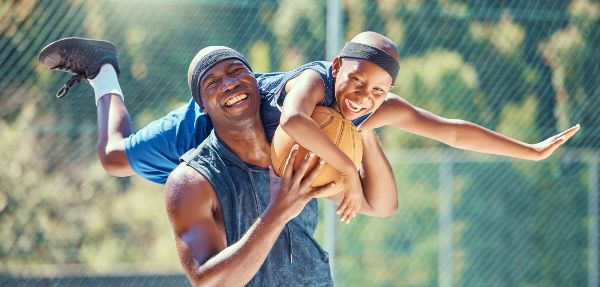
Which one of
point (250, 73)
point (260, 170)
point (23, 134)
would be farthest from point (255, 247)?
point (23, 134)

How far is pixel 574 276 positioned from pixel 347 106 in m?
5.09

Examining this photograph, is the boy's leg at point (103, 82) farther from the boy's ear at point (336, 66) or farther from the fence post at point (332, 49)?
the fence post at point (332, 49)

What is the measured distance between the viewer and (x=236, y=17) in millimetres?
6656

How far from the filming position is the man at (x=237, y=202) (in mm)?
2967

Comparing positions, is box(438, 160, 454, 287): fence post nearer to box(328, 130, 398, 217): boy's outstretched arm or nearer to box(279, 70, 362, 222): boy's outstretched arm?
box(328, 130, 398, 217): boy's outstretched arm

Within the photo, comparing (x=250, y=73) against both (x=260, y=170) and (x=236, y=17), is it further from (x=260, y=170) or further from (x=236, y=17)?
(x=236, y=17)

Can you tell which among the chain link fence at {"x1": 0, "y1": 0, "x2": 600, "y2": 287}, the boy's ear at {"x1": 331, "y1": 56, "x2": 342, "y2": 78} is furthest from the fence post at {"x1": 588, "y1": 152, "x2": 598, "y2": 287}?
the boy's ear at {"x1": 331, "y1": 56, "x2": 342, "y2": 78}

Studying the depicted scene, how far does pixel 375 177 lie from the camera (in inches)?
143

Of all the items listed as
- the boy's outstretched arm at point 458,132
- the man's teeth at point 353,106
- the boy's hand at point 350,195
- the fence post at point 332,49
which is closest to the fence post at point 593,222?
the fence post at point 332,49

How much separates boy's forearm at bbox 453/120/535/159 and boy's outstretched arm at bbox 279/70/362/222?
0.82 m

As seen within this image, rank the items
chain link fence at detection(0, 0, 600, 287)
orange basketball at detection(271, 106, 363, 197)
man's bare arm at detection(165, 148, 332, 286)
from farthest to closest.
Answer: chain link fence at detection(0, 0, 600, 287)
orange basketball at detection(271, 106, 363, 197)
man's bare arm at detection(165, 148, 332, 286)

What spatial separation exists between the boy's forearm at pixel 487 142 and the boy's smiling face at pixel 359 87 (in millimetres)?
639

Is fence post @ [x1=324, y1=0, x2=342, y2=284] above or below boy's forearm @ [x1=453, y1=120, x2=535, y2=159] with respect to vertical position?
below

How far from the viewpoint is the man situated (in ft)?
9.73
